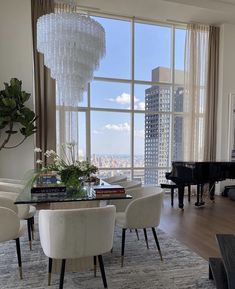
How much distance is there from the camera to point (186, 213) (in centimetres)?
545

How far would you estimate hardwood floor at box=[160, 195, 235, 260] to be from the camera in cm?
373

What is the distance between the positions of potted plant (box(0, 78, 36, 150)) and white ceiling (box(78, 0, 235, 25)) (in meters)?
2.73

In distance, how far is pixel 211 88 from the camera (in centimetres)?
732

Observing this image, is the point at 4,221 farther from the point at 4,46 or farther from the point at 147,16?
the point at 147,16

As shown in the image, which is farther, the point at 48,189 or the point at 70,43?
the point at 70,43

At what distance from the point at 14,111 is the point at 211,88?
17.2ft

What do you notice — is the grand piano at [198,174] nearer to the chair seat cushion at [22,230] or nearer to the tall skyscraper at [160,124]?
the tall skyscraper at [160,124]

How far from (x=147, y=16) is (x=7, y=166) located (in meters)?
5.13

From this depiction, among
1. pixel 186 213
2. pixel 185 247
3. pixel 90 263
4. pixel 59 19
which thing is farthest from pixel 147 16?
pixel 90 263

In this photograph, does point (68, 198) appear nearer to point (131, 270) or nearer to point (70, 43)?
point (131, 270)

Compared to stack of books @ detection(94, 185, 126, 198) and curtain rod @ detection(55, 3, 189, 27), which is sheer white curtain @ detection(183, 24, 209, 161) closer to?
curtain rod @ detection(55, 3, 189, 27)

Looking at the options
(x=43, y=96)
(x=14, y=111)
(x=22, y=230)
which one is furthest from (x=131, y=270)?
(x=43, y=96)

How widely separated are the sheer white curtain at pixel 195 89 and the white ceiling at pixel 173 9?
45cm

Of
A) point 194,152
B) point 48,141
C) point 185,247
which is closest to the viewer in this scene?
point 185,247
